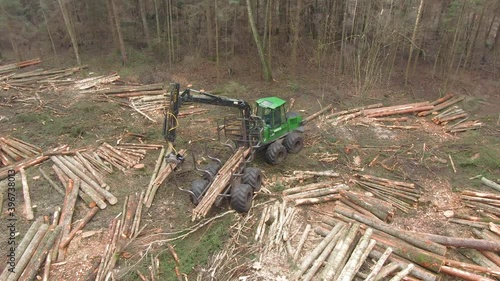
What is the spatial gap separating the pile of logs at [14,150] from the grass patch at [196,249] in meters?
7.80

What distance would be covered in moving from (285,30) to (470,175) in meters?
15.4

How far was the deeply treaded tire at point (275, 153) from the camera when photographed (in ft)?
38.2

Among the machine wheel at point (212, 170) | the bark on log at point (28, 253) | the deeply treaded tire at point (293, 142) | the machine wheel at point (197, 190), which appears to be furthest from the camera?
the deeply treaded tire at point (293, 142)

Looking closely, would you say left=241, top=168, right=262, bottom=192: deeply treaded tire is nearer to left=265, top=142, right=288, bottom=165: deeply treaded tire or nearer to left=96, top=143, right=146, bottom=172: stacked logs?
left=265, top=142, right=288, bottom=165: deeply treaded tire

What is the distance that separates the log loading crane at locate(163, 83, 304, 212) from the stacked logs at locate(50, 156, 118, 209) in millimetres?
2900

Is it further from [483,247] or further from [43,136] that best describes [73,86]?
[483,247]

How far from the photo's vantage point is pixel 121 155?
1236cm

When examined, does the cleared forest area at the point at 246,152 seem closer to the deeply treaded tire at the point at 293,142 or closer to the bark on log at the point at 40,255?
the bark on log at the point at 40,255

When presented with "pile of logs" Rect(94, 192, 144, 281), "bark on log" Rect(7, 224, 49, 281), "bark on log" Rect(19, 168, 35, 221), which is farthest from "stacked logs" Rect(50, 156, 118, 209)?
"bark on log" Rect(7, 224, 49, 281)

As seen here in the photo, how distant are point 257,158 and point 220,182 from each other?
3.22m

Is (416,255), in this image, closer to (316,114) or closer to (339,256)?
(339,256)

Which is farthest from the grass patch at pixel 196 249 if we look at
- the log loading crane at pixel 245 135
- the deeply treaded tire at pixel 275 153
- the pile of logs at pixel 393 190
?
the pile of logs at pixel 393 190

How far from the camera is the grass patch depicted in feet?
25.0

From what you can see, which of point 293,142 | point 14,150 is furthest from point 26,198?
point 293,142
